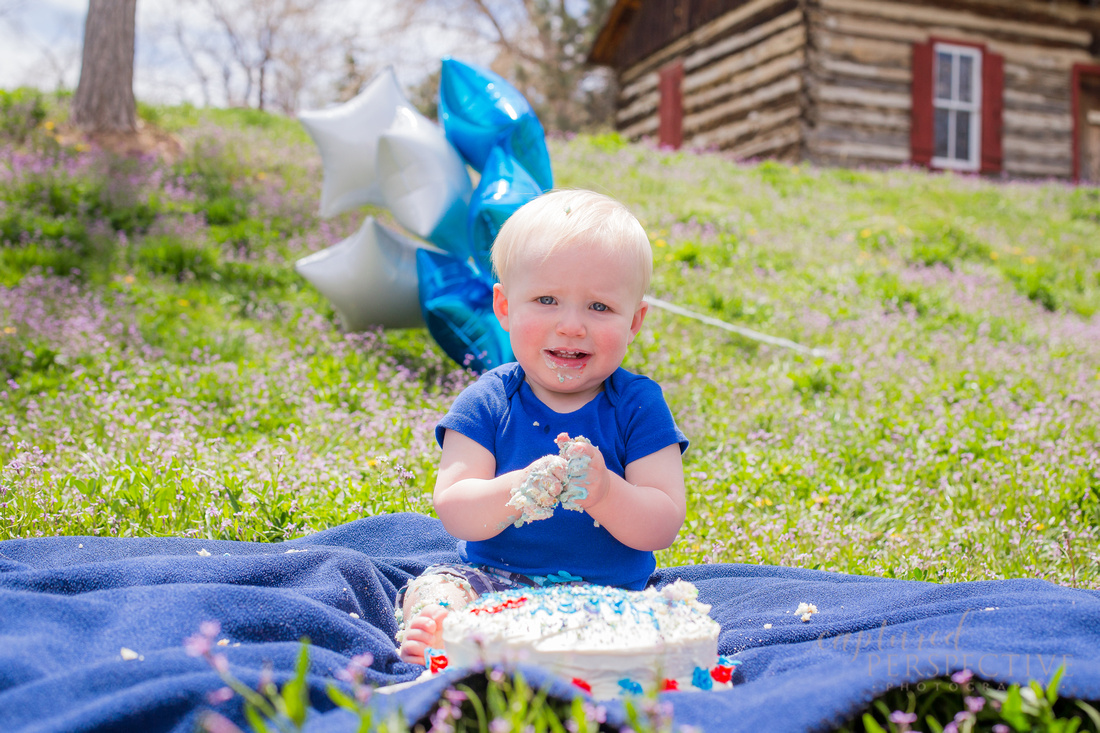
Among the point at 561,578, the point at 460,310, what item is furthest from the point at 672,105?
the point at 561,578

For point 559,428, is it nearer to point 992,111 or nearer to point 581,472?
point 581,472

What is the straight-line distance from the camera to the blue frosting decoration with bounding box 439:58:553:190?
14.8 ft

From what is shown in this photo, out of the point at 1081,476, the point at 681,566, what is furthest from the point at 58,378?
the point at 1081,476

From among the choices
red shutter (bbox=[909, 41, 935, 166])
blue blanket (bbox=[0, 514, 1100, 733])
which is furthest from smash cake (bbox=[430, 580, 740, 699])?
red shutter (bbox=[909, 41, 935, 166])

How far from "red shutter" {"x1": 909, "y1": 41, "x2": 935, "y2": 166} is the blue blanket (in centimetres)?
1378

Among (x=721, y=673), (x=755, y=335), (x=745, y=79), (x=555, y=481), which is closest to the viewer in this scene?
(x=555, y=481)

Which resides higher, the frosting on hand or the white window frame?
the white window frame

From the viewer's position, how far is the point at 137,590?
6.22 ft

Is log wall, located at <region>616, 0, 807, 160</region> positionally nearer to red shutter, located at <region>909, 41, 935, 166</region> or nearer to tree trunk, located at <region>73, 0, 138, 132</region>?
red shutter, located at <region>909, 41, 935, 166</region>

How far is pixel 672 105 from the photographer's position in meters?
17.0

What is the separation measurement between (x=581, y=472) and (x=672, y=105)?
16.4m

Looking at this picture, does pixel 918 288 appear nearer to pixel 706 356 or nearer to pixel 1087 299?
pixel 1087 299

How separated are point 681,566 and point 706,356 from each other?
8.88ft

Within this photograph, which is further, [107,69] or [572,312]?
[107,69]
